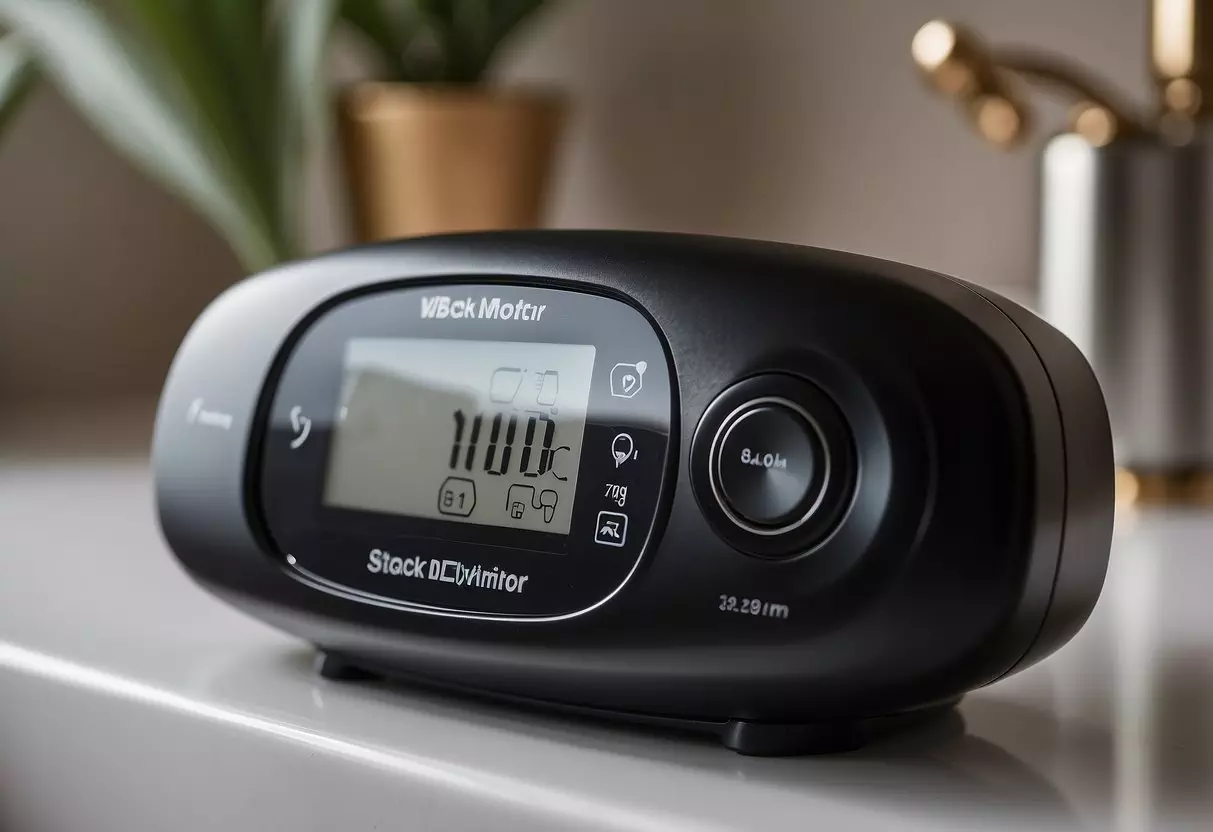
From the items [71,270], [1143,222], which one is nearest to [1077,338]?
[1143,222]

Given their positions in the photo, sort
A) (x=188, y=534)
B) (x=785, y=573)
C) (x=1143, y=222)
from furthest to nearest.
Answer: (x=1143, y=222), (x=188, y=534), (x=785, y=573)

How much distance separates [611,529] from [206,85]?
57 cm

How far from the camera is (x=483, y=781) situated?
32 centimetres

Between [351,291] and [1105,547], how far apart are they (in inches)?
8.6

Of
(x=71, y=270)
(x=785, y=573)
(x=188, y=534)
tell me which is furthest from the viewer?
(x=71, y=270)

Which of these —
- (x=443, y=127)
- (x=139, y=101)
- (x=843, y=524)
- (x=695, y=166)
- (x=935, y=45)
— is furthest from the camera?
(x=695, y=166)

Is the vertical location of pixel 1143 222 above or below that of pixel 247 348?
above

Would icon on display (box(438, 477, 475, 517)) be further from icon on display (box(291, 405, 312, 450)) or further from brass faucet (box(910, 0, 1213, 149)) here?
brass faucet (box(910, 0, 1213, 149))

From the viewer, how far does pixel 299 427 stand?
40 centimetres

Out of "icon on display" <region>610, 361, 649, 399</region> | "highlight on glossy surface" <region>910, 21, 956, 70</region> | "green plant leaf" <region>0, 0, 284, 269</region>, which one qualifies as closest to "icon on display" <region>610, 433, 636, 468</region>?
"icon on display" <region>610, 361, 649, 399</region>

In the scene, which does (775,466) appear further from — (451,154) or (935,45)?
(451,154)

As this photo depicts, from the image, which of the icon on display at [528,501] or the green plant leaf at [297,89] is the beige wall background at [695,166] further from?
the icon on display at [528,501]

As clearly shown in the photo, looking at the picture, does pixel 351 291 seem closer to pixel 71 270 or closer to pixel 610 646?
pixel 610 646

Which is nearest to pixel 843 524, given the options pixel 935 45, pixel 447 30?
pixel 935 45
